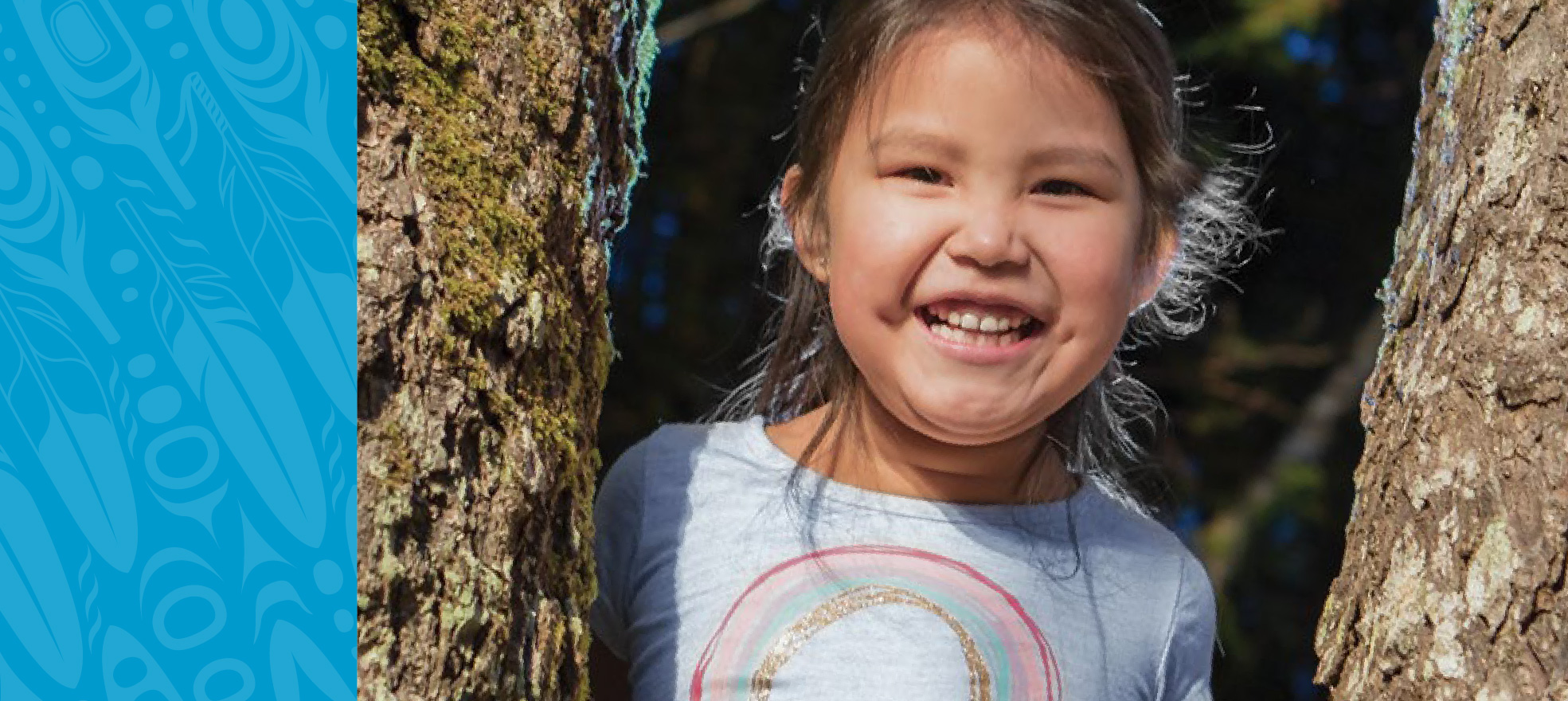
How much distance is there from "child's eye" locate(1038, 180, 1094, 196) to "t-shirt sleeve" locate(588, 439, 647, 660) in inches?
19.3

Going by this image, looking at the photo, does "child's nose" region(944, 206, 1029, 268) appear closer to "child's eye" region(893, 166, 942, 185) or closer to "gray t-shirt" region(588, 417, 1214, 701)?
"child's eye" region(893, 166, 942, 185)

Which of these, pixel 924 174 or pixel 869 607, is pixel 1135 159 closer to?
pixel 924 174

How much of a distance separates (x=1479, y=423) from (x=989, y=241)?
439mm

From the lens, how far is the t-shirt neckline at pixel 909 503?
1.88 meters

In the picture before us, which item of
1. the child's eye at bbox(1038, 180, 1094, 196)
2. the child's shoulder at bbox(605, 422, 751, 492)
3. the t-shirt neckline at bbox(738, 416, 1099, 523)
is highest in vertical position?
the child's eye at bbox(1038, 180, 1094, 196)

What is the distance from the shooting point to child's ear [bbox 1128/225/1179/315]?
1890 mm

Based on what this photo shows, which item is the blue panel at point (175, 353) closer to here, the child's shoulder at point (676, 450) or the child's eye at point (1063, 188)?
the child's shoulder at point (676, 450)

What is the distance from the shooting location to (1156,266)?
1.91 m

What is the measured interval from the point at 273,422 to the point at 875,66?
2.40 feet

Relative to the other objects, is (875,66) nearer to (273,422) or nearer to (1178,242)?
(1178,242)

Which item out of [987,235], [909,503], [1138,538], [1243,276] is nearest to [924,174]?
[987,235]

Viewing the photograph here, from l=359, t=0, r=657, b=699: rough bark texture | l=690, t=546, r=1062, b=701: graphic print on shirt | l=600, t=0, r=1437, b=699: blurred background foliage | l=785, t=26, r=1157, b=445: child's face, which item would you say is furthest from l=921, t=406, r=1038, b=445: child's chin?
l=600, t=0, r=1437, b=699: blurred background foliage

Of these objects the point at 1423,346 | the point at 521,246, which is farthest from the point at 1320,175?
the point at 521,246

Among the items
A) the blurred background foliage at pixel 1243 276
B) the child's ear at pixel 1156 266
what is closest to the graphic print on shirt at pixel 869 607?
the child's ear at pixel 1156 266
